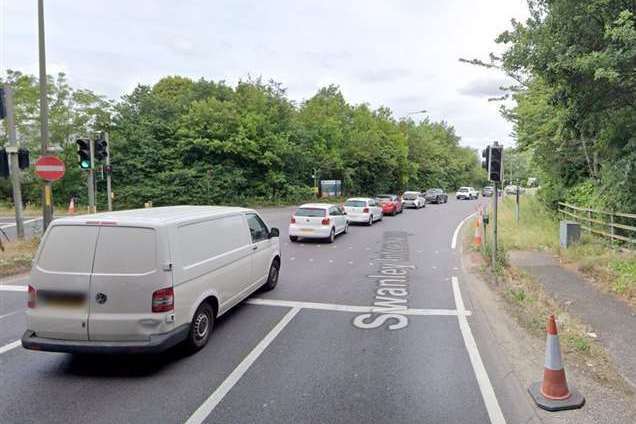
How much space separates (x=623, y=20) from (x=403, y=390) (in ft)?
23.5

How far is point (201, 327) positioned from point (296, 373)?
1523 mm

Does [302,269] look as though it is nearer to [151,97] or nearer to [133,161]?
[133,161]

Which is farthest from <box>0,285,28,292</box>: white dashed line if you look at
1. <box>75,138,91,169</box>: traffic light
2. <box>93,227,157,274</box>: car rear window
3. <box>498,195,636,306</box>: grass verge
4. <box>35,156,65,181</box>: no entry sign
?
<box>498,195,636,306</box>: grass verge

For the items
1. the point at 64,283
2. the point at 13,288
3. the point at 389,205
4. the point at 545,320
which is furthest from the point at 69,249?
the point at 389,205

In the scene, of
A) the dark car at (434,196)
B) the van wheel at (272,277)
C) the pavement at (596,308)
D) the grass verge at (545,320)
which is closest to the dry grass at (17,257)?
the van wheel at (272,277)

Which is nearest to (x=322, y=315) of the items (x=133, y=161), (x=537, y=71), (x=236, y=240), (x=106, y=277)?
(x=236, y=240)

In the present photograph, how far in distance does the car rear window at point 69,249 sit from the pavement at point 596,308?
6.03 m

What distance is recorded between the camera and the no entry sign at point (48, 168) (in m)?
11.1

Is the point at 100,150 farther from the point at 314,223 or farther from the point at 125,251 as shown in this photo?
the point at 125,251

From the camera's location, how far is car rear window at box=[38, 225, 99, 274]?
4688mm

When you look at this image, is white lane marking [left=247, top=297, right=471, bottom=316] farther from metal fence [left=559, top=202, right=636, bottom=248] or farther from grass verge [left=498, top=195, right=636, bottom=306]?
metal fence [left=559, top=202, right=636, bottom=248]

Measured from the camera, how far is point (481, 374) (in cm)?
476

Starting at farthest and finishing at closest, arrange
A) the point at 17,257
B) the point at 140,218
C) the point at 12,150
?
the point at 12,150 < the point at 17,257 < the point at 140,218

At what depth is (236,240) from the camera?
22.2 feet
